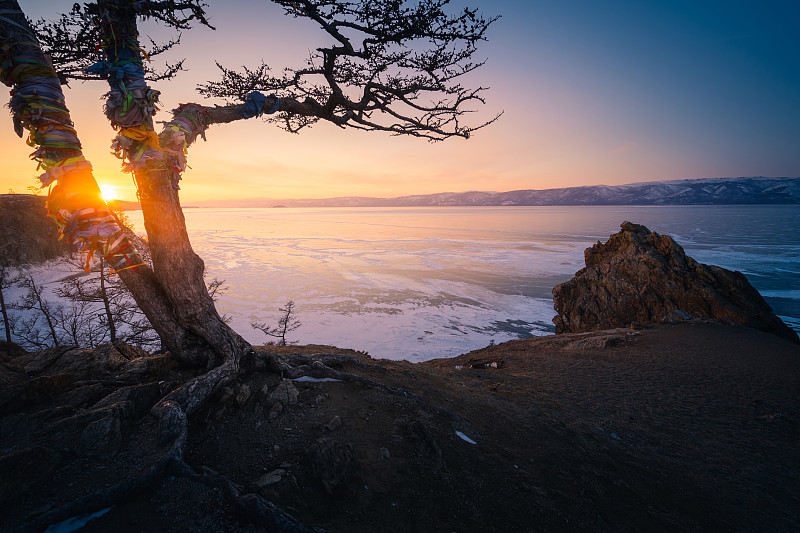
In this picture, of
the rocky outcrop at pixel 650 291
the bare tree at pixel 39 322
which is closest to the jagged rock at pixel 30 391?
the bare tree at pixel 39 322

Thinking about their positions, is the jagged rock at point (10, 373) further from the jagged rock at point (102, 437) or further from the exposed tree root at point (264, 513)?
the exposed tree root at point (264, 513)

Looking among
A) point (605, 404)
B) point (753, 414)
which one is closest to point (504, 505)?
point (605, 404)

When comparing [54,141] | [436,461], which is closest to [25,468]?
[54,141]

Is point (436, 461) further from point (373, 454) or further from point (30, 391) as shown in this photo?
point (30, 391)

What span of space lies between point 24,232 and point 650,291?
46.0 m

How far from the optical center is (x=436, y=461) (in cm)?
323

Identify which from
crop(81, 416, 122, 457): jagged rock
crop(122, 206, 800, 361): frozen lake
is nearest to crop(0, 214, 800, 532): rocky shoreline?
crop(81, 416, 122, 457): jagged rock

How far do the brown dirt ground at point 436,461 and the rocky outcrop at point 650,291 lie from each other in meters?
8.51

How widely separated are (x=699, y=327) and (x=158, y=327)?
17401 millimetres

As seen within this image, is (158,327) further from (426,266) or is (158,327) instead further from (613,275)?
(426,266)

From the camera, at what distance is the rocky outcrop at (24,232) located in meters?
25.1

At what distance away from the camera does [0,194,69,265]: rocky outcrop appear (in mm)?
25094

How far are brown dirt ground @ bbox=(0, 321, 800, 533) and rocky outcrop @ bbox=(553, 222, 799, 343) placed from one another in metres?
8.51

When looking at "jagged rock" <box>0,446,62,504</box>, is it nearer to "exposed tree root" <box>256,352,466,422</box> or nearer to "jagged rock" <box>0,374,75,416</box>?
"jagged rock" <box>0,374,75,416</box>
